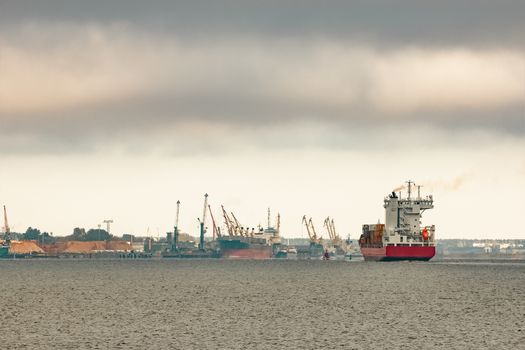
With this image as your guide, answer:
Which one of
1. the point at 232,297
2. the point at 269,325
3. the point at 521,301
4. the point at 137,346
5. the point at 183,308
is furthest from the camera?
the point at 232,297

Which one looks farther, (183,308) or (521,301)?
(521,301)

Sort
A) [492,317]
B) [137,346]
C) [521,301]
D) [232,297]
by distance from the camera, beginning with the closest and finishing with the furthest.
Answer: [137,346]
[492,317]
[521,301]
[232,297]

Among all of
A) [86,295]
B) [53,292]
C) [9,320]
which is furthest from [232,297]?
[9,320]

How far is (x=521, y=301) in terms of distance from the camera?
130m

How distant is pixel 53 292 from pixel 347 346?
8933 centimetres

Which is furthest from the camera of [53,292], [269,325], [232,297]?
[53,292]

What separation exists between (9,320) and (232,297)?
4544cm

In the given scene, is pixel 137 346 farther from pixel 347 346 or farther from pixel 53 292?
pixel 53 292

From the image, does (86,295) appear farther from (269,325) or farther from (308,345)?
(308,345)

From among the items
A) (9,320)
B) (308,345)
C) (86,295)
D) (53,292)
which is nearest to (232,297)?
(86,295)

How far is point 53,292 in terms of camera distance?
155 metres

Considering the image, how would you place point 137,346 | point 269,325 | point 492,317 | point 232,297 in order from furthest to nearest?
point 232,297 → point 492,317 → point 269,325 → point 137,346

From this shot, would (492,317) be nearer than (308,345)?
No

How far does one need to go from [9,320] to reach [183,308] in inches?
906
